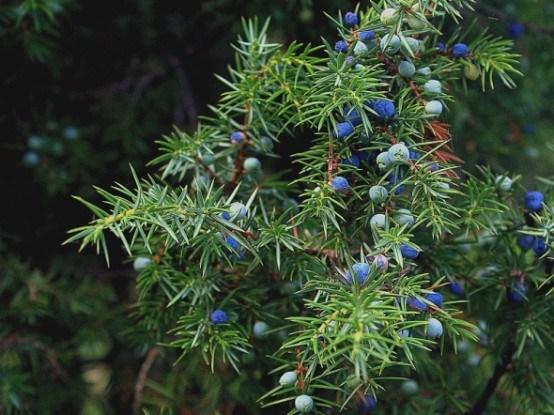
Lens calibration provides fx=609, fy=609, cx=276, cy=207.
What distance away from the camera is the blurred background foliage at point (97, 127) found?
1245 mm

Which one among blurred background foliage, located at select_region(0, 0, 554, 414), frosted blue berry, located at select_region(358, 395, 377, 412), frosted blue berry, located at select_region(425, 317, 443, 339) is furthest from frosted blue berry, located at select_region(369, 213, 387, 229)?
blurred background foliage, located at select_region(0, 0, 554, 414)

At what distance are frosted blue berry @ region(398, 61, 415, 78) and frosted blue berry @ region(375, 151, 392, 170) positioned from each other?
12 cm

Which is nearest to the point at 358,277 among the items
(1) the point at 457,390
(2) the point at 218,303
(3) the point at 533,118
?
(2) the point at 218,303

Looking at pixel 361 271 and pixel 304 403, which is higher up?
pixel 361 271

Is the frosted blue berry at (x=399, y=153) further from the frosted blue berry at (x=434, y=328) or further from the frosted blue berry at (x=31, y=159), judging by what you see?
the frosted blue berry at (x=31, y=159)

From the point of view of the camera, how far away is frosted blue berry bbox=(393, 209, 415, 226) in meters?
0.71

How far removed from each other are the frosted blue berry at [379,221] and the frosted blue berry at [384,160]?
0.06m

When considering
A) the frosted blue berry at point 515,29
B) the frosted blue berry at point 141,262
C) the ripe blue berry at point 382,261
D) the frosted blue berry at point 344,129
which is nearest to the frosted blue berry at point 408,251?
the ripe blue berry at point 382,261

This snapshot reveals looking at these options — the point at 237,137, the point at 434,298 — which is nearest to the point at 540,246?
the point at 434,298

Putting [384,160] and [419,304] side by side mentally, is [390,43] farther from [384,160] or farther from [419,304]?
[419,304]

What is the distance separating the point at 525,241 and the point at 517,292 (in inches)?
3.0

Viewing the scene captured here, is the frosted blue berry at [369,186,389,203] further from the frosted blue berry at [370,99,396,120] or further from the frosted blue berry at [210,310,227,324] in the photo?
the frosted blue berry at [210,310,227,324]

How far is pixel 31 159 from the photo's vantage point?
130 centimetres

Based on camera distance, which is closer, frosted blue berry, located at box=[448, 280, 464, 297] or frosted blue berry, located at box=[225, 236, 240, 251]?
frosted blue berry, located at box=[225, 236, 240, 251]
